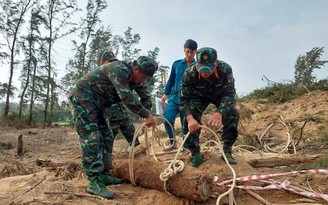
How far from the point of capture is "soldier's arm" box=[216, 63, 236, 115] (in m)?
3.54

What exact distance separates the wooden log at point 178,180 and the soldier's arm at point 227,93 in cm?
91

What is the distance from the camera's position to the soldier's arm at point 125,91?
2977 mm

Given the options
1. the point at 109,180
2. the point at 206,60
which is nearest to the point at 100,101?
the point at 109,180

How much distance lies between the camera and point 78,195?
2.99 metres

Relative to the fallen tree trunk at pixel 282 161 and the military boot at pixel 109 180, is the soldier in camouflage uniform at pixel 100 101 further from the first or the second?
the fallen tree trunk at pixel 282 161

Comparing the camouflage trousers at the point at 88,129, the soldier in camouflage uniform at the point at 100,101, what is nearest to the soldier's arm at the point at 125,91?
the soldier in camouflage uniform at the point at 100,101

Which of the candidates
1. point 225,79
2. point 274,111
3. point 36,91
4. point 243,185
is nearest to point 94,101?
point 225,79

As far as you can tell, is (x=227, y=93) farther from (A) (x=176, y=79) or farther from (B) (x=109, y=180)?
(B) (x=109, y=180)

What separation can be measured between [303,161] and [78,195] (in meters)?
2.39

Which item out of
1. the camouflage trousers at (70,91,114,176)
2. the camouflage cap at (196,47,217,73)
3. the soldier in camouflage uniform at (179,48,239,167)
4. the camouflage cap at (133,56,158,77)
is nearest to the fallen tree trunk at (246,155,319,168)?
the soldier in camouflage uniform at (179,48,239,167)

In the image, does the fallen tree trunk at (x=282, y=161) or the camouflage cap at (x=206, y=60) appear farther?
the fallen tree trunk at (x=282, y=161)

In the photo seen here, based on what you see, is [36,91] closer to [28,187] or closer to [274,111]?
[274,111]

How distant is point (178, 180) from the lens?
2785 millimetres

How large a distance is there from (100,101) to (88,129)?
1.10ft
